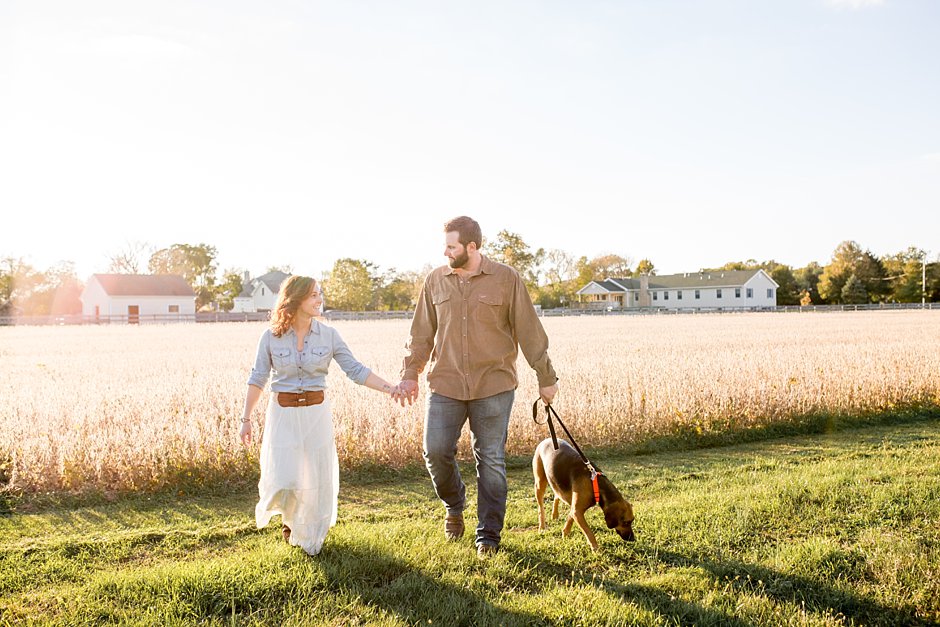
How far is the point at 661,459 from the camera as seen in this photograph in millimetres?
8141

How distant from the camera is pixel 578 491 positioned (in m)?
4.63

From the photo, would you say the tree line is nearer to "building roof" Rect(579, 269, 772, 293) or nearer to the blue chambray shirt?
"building roof" Rect(579, 269, 772, 293)

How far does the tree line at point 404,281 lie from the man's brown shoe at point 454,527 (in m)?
65.8

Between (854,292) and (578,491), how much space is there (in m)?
89.5

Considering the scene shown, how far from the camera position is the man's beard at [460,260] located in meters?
4.62

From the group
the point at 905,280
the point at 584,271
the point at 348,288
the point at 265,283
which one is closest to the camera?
the point at 348,288

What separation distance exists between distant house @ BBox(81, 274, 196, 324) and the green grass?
64.1 meters

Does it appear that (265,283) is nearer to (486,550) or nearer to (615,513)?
(486,550)

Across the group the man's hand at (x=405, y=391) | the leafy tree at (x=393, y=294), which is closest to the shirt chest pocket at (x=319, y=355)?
the man's hand at (x=405, y=391)

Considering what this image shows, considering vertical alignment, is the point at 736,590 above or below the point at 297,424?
below

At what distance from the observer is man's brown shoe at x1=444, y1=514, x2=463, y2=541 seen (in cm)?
494

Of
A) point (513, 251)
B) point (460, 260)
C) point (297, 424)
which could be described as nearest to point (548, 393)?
point (460, 260)

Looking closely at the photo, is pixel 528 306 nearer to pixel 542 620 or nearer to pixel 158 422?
pixel 542 620

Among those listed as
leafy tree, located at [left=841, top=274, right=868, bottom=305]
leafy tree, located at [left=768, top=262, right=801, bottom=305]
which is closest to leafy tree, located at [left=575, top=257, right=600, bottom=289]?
leafy tree, located at [left=768, top=262, right=801, bottom=305]
